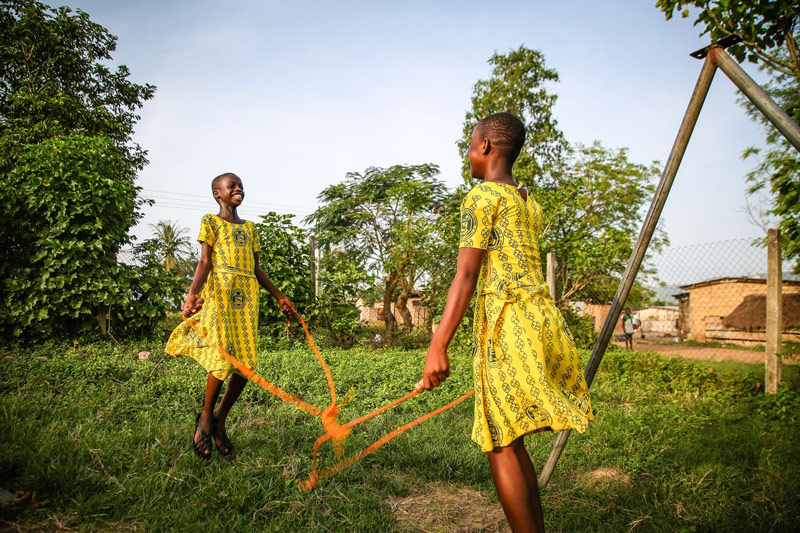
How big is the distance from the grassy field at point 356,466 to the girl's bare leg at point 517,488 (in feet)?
2.76

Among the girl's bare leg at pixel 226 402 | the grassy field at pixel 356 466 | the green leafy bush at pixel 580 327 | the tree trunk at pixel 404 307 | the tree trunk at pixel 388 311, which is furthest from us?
the green leafy bush at pixel 580 327

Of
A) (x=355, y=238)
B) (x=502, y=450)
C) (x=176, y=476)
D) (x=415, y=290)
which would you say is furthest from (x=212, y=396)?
(x=355, y=238)

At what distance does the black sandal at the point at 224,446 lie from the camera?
292 cm

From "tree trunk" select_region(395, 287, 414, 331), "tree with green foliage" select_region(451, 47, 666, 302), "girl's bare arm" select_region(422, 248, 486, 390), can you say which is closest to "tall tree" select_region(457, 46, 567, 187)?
"tree with green foliage" select_region(451, 47, 666, 302)

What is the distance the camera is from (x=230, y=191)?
3201 mm

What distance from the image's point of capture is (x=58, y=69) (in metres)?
15.3

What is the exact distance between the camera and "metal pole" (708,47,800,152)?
180cm

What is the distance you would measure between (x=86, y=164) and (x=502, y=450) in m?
7.94

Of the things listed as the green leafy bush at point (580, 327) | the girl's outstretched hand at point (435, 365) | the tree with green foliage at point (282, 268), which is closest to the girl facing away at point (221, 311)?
the girl's outstretched hand at point (435, 365)

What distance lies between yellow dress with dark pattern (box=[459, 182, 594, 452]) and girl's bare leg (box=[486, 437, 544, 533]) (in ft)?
0.22

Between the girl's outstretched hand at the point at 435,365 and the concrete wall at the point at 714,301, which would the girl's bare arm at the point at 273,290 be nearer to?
the girl's outstretched hand at the point at 435,365

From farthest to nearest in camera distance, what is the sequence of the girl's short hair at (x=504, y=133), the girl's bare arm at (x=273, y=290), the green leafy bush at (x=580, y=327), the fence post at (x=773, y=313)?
the green leafy bush at (x=580, y=327)
the fence post at (x=773, y=313)
the girl's bare arm at (x=273, y=290)
the girl's short hair at (x=504, y=133)

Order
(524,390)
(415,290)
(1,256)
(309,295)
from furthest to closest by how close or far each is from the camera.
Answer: (415,290)
(309,295)
(1,256)
(524,390)

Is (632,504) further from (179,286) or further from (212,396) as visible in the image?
(179,286)
